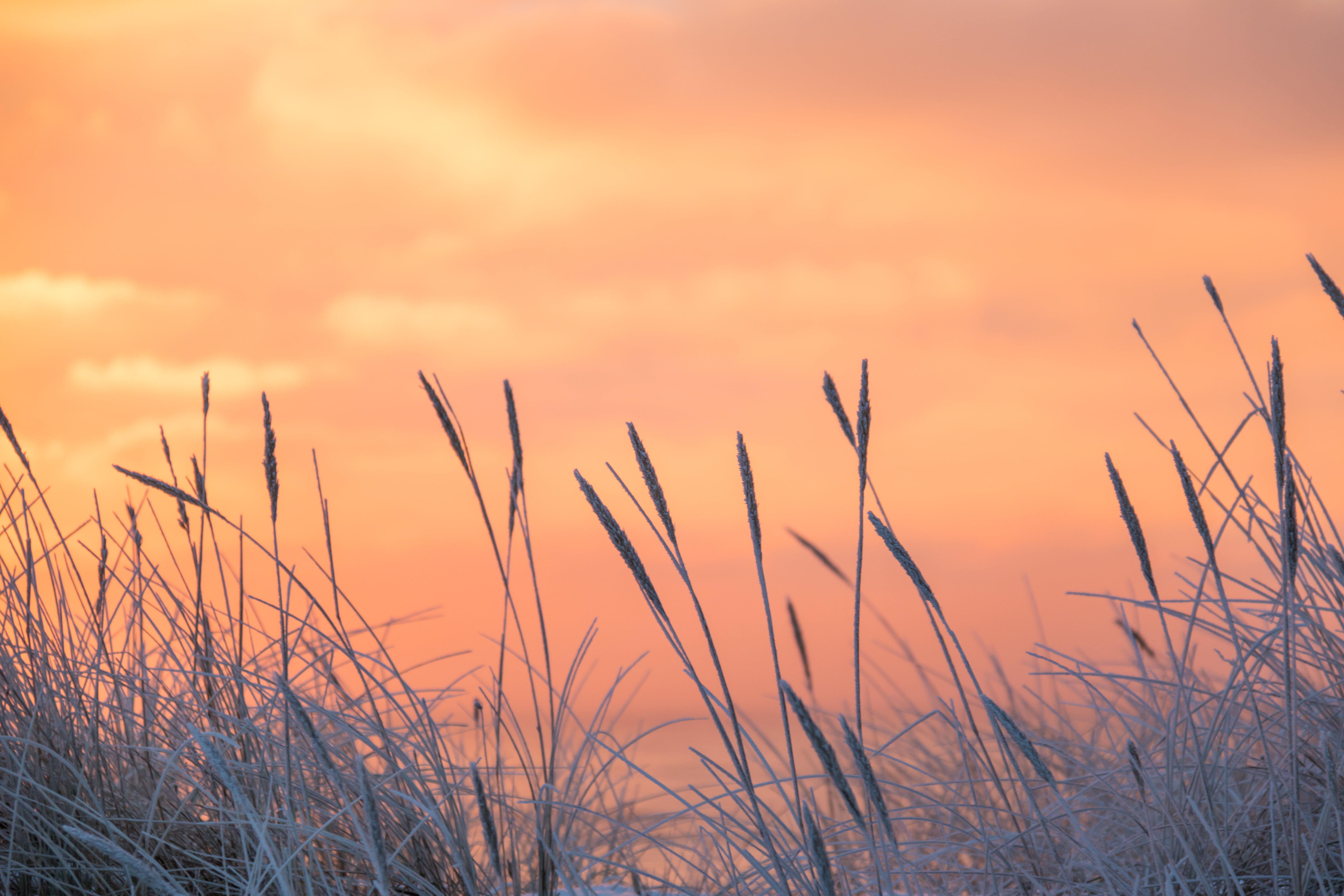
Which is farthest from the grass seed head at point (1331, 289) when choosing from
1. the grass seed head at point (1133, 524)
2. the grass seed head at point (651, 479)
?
the grass seed head at point (651, 479)

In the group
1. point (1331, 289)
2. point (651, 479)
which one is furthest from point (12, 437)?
point (1331, 289)

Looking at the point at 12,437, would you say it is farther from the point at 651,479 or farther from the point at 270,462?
the point at 651,479

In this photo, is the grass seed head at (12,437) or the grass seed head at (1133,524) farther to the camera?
the grass seed head at (12,437)

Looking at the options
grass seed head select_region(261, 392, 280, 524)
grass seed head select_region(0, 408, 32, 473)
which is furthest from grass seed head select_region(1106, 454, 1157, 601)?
grass seed head select_region(0, 408, 32, 473)

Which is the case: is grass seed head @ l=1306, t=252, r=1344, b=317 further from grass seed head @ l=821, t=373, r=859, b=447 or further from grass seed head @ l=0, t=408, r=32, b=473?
grass seed head @ l=0, t=408, r=32, b=473

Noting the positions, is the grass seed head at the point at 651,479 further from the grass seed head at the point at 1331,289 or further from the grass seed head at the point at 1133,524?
the grass seed head at the point at 1331,289

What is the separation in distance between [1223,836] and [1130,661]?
5.49ft

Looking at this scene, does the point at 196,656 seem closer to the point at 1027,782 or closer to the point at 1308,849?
the point at 1027,782

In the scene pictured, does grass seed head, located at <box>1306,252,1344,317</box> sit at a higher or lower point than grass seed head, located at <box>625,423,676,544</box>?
higher

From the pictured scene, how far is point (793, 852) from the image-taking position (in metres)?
1.61

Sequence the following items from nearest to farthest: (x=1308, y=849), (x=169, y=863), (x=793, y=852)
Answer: (x=1308, y=849), (x=793, y=852), (x=169, y=863)

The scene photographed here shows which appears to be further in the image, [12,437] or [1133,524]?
[12,437]

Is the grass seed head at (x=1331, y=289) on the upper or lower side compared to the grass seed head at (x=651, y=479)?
upper

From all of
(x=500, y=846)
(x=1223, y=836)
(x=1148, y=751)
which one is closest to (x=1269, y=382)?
(x=1223, y=836)
